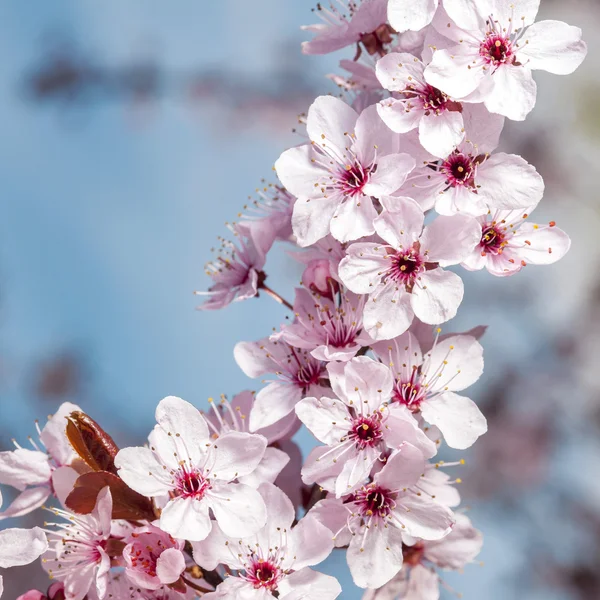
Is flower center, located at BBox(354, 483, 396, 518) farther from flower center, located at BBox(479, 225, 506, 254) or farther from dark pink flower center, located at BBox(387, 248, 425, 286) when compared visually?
flower center, located at BBox(479, 225, 506, 254)

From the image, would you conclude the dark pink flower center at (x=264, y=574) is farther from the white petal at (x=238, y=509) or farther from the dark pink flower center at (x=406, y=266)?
the dark pink flower center at (x=406, y=266)

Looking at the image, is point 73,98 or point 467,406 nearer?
point 467,406

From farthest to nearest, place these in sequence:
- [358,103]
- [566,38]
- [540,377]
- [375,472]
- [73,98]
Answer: [73,98]
[540,377]
[358,103]
[566,38]
[375,472]

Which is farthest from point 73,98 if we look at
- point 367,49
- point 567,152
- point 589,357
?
point 367,49

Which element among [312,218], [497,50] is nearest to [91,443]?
[312,218]

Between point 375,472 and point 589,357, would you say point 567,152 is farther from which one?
point 375,472

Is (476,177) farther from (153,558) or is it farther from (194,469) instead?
(153,558)

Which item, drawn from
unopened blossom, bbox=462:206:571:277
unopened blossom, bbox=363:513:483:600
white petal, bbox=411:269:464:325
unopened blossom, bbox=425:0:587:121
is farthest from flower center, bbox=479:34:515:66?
unopened blossom, bbox=363:513:483:600
